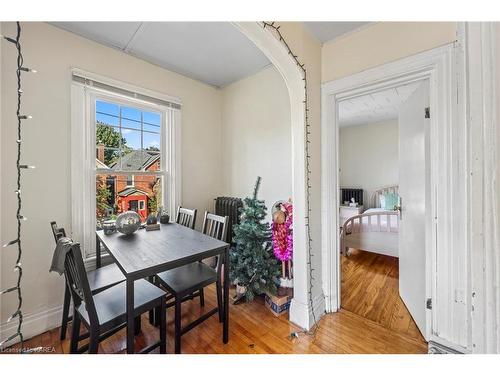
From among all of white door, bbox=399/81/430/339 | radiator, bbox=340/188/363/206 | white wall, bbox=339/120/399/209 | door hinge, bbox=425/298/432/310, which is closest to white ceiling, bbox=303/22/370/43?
white door, bbox=399/81/430/339

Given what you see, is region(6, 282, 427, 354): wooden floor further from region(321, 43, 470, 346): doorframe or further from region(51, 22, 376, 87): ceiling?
region(51, 22, 376, 87): ceiling

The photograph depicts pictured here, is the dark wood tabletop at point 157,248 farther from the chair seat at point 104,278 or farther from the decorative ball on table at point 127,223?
the chair seat at point 104,278

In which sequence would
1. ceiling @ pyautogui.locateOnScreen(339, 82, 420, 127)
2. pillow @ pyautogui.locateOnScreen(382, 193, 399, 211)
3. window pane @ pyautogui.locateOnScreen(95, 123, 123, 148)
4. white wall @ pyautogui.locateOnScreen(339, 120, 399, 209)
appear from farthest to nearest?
white wall @ pyautogui.locateOnScreen(339, 120, 399, 209)
pillow @ pyautogui.locateOnScreen(382, 193, 399, 211)
ceiling @ pyautogui.locateOnScreen(339, 82, 420, 127)
window pane @ pyautogui.locateOnScreen(95, 123, 123, 148)

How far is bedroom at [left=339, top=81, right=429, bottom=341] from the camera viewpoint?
1.67 m

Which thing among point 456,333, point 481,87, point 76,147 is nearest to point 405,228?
point 456,333

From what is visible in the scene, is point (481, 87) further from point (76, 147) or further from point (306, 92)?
point (76, 147)

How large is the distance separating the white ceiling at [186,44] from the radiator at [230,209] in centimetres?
157

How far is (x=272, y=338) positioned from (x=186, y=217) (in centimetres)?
138

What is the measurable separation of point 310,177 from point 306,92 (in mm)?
687

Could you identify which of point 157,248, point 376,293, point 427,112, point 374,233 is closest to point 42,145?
point 157,248

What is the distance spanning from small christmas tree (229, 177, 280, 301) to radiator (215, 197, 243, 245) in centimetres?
51

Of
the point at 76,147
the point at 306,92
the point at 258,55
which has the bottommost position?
the point at 76,147

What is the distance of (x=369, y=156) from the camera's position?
203 inches

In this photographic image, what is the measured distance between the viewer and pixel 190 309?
1.98 metres
